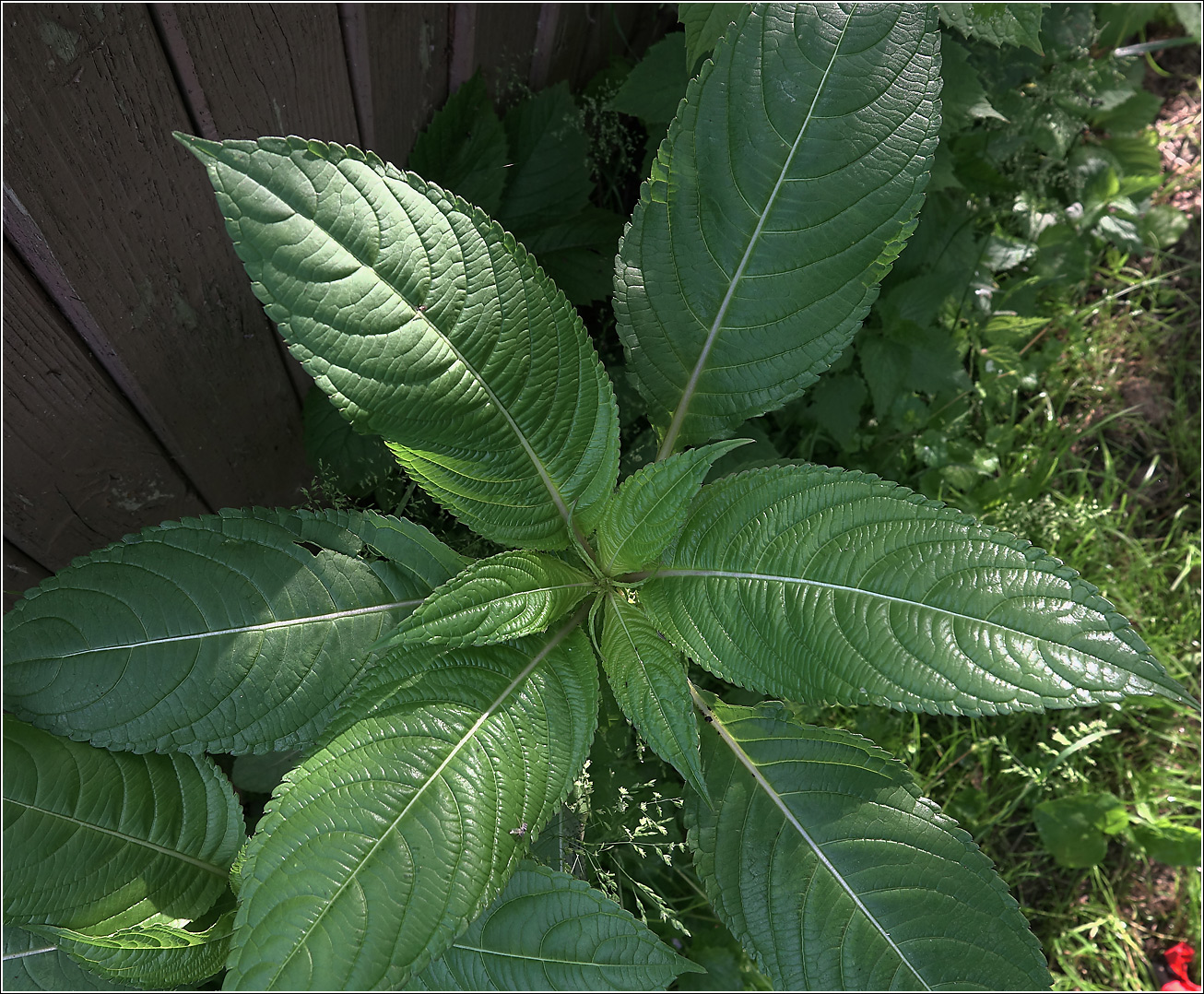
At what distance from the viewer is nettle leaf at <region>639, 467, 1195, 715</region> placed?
44.7 inches

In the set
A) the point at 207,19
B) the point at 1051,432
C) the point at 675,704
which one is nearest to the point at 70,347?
the point at 207,19

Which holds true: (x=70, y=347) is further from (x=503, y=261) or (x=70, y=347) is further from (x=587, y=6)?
(x=587, y=6)

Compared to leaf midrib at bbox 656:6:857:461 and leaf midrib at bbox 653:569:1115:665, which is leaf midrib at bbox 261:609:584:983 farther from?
leaf midrib at bbox 656:6:857:461

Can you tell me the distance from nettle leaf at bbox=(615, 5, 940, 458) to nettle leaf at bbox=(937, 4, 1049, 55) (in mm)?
528

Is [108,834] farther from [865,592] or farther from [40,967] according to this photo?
[865,592]

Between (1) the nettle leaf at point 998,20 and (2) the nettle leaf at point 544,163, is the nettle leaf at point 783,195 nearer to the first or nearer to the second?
(1) the nettle leaf at point 998,20

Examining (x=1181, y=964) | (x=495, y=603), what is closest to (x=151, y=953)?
(x=495, y=603)

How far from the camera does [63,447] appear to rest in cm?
150

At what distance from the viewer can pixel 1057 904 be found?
8.53 ft

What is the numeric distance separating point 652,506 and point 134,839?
106 cm

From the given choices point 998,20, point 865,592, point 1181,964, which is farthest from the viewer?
point 1181,964

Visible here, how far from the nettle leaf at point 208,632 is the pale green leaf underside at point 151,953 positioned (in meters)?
0.29

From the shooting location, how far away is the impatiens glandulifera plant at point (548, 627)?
3.65 feet

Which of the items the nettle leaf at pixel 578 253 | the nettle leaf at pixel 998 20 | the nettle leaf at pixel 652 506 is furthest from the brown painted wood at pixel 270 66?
the nettle leaf at pixel 998 20
